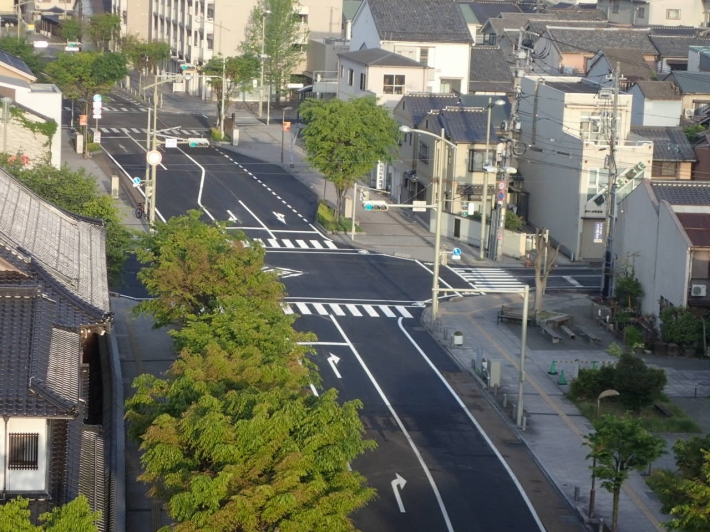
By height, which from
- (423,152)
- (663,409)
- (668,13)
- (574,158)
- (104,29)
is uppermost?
(668,13)

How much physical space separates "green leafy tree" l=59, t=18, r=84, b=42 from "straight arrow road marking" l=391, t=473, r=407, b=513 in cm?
11018

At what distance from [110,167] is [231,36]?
36.3 metres

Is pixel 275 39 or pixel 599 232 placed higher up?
pixel 275 39

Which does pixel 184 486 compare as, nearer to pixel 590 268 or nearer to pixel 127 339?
pixel 127 339

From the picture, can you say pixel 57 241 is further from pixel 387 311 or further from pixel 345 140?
pixel 345 140

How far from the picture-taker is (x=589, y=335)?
53.4m

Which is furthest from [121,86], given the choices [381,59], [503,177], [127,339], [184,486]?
[184,486]

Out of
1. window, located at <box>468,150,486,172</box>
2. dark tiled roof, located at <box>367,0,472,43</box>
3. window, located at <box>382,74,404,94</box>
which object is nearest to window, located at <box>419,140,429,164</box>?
window, located at <box>468,150,486,172</box>

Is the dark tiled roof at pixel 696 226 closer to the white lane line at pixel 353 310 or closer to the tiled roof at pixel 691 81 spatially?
the white lane line at pixel 353 310

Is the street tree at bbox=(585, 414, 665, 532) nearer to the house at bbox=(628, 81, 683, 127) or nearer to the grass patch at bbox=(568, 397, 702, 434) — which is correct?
the grass patch at bbox=(568, 397, 702, 434)

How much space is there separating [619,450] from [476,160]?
143 ft

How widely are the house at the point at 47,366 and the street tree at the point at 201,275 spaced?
320 inches

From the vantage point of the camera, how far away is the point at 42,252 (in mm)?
32125

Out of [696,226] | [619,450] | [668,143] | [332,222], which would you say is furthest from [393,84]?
[619,450]
